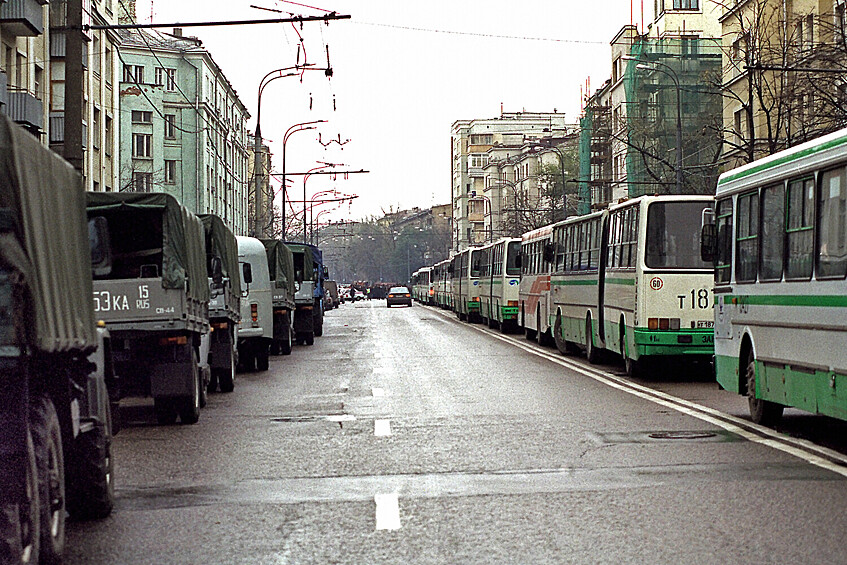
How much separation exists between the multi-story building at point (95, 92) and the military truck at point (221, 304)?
26.7 m

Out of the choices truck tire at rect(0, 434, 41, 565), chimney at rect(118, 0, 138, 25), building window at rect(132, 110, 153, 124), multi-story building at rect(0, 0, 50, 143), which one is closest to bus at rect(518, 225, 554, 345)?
multi-story building at rect(0, 0, 50, 143)

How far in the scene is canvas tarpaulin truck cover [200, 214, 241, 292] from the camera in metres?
19.8

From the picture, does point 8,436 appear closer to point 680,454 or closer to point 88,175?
point 680,454

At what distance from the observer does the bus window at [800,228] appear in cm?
1175

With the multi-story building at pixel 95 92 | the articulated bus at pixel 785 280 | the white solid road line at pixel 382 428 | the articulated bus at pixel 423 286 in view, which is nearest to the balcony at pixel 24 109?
the multi-story building at pixel 95 92

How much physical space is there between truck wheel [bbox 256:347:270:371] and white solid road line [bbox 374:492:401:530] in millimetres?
15706

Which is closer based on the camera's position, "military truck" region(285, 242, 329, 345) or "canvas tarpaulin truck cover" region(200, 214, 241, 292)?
"canvas tarpaulin truck cover" region(200, 214, 241, 292)

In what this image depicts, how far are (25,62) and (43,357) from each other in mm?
37387

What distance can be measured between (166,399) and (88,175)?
124ft

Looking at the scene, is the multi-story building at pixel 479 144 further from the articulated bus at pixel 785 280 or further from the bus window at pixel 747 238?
the bus window at pixel 747 238

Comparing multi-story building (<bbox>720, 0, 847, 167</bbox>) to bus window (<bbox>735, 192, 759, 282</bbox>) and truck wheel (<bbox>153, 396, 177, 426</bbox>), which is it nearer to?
bus window (<bbox>735, 192, 759, 282</bbox>)

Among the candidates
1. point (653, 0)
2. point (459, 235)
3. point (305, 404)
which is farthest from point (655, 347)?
point (459, 235)

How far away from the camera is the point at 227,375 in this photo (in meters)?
19.3

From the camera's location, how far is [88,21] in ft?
166
